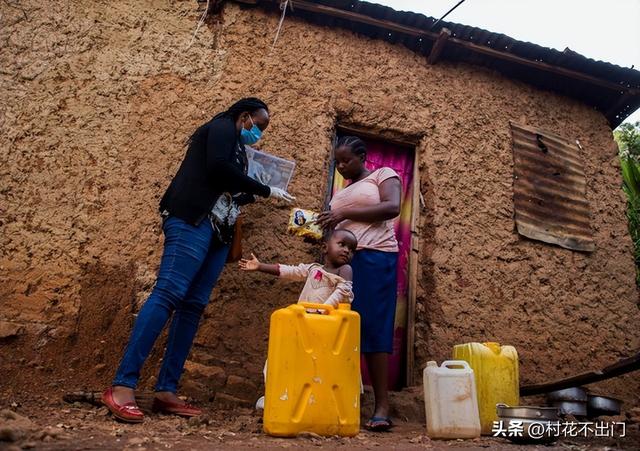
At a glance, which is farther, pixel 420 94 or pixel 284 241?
pixel 420 94

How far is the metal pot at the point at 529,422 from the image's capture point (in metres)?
2.45

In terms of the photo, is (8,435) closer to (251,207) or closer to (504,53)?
(251,207)

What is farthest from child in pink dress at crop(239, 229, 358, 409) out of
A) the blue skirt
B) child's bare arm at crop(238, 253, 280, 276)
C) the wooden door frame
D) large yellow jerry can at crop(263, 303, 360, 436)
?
the wooden door frame

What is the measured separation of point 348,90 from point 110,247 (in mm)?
2016

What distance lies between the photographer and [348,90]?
3994mm

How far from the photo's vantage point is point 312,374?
2.29 meters

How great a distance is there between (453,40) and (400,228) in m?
1.53

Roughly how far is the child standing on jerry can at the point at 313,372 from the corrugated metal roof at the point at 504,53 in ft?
8.29

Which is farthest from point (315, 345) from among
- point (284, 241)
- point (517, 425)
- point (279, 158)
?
point (279, 158)

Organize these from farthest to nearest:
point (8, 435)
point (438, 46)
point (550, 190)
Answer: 1. point (550, 190)
2. point (438, 46)
3. point (8, 435)

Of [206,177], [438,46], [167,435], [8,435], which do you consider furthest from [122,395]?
[438,46]

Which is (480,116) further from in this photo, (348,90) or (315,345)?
(315,345)

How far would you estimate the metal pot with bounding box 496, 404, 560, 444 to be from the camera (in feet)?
8.04

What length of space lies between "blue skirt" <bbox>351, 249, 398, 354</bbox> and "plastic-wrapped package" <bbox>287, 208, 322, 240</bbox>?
28 centimetres
